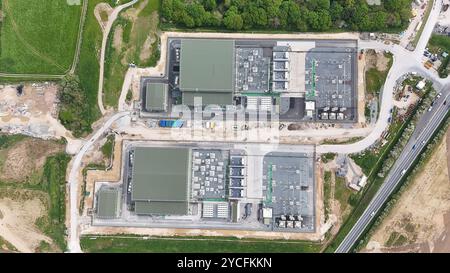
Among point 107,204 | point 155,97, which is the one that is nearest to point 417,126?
point 155,97

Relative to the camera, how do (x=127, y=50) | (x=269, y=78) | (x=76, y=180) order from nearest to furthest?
(x=269, y=78)
(x=76, y=180)
(x=127, y=50)

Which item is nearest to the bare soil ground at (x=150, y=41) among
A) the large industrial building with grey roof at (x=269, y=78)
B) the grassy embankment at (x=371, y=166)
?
the large industrial building with grey roof at (x=269, y=78)

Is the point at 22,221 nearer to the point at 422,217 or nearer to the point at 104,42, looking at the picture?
the point at 104,42

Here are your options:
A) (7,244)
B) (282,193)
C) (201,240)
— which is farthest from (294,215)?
(7,244)

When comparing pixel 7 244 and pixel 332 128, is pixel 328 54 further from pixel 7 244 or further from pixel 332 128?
pixel 7 244

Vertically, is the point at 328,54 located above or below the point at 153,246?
above

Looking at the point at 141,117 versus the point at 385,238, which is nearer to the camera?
the point at 385,238

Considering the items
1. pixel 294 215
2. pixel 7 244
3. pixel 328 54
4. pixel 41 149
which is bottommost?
pixel 7 244
